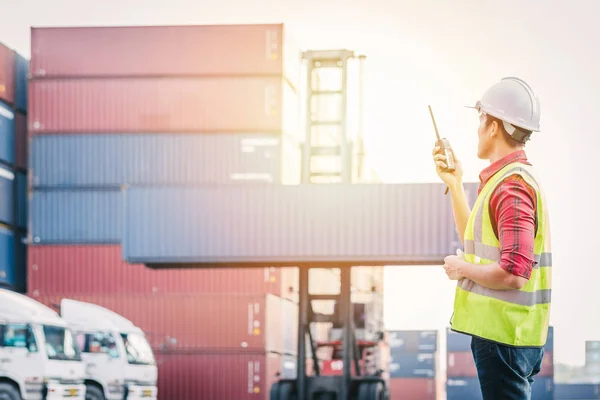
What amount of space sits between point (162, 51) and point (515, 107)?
29.0 metres

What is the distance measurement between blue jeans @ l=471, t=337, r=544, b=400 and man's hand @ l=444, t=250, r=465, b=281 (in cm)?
19

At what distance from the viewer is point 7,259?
108ft

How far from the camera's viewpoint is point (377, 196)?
24156 millimetres

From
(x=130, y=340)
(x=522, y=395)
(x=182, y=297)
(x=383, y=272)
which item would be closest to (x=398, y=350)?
(x=383, y=272)

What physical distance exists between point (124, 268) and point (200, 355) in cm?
301

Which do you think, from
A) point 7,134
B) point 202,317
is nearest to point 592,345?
point 202,317

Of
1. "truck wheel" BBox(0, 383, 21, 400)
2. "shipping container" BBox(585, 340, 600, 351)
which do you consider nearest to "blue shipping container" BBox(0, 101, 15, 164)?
"truck wheel" BBox(0, 383, 21, 400)

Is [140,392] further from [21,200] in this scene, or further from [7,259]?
[21,200]

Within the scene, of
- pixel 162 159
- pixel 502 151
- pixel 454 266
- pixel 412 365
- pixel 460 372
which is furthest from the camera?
pixel 412 365

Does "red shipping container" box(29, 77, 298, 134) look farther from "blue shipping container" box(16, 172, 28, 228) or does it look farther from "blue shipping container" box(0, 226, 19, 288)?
"blue shipping container" box(0, 226, 19, 288)

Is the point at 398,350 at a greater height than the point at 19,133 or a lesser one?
lesser

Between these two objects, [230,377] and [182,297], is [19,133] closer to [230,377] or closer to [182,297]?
[182,297]

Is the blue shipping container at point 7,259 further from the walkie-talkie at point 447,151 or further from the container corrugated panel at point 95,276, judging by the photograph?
the walkie-talkie at point 447,151

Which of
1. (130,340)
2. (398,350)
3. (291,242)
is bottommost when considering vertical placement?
(398,350)
